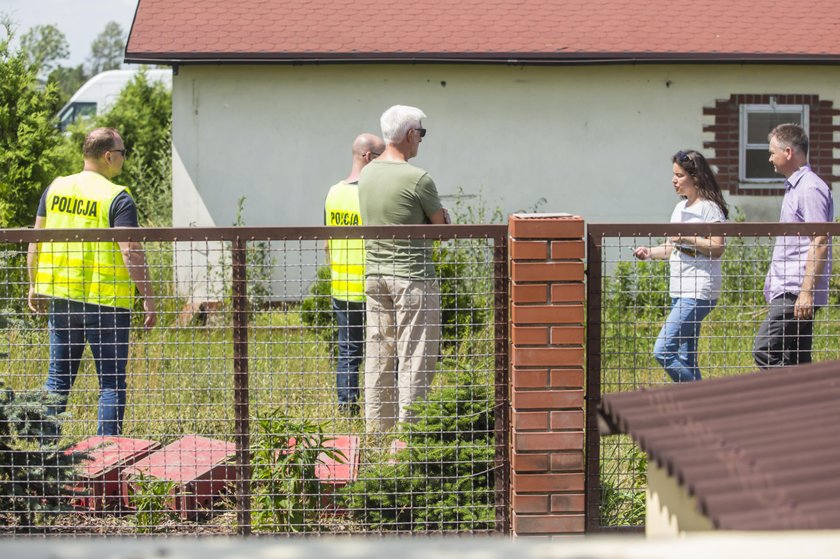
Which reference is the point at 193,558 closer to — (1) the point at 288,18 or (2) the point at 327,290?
(2) the point at 327,290

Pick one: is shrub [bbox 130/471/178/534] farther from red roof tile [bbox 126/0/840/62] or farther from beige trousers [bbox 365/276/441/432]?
red roof tile [bbox 126/0/840/62]

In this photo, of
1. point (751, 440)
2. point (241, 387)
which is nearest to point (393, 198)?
point (241, 387)

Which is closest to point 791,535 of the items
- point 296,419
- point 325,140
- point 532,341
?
point 532,341

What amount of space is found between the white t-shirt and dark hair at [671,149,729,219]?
1.4 inches

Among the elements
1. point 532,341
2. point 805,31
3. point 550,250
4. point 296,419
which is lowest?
point 296,419

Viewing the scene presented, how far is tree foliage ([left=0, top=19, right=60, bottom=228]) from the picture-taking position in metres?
12.4

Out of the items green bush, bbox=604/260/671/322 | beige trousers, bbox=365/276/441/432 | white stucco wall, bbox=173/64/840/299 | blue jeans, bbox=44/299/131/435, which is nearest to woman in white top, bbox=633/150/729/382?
green bush, bbox=604/260/671/322

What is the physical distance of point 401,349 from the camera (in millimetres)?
5781

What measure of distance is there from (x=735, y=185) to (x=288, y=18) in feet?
18.6

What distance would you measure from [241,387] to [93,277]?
149cm

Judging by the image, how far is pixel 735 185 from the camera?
44.5 feet

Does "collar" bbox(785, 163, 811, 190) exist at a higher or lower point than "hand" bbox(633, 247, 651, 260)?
higher

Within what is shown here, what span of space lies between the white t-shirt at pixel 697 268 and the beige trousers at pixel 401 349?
1.21 meters

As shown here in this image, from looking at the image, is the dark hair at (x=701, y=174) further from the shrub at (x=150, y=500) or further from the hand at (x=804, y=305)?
the shrub at (x=150, y=500)
